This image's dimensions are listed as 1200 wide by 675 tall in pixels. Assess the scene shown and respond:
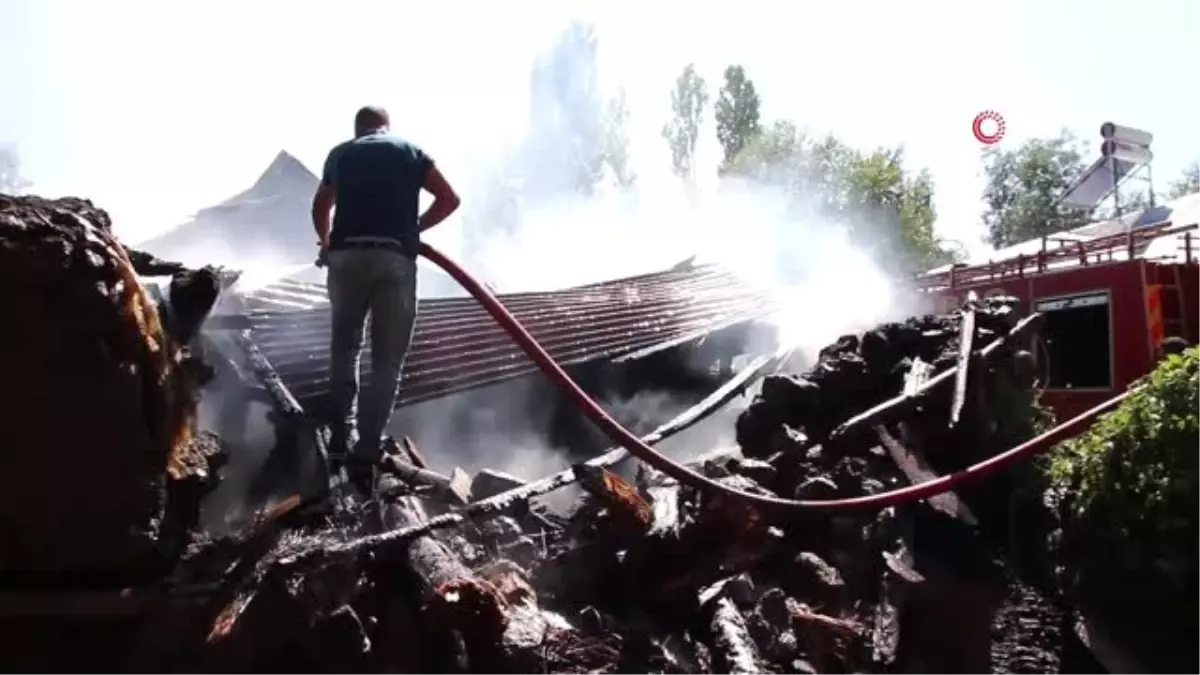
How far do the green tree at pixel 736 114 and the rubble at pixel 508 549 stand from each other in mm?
36018

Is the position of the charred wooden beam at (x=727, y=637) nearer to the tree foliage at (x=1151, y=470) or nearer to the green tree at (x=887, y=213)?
the tree foliage at (x=1151, y=470)

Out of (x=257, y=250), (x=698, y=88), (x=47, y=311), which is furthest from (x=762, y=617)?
(x=698, y=88)

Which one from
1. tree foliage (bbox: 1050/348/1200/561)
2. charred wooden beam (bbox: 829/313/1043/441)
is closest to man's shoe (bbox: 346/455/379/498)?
charred wooden beam (bbox: 829/313/1043/441)

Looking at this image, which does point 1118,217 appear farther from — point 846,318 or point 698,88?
point 698,88

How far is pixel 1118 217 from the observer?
1677 cm

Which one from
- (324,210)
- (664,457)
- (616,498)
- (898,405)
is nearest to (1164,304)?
(898,405)

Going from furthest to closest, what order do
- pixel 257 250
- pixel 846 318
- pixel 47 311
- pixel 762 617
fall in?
pixel 257 250
pixel 846 318
pixel 762 617
pixel 47 311

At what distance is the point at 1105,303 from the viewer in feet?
27.4

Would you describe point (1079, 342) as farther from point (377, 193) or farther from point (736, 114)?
point (736, 114)

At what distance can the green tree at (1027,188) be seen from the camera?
4100cm

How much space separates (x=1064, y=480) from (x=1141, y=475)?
0.60 m

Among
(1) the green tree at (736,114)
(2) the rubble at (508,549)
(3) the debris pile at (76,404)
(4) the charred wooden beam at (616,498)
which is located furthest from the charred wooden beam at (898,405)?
(1) the green tree at (736,114)

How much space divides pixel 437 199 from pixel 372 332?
70cm

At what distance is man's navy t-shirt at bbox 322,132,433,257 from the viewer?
406 centimetres
